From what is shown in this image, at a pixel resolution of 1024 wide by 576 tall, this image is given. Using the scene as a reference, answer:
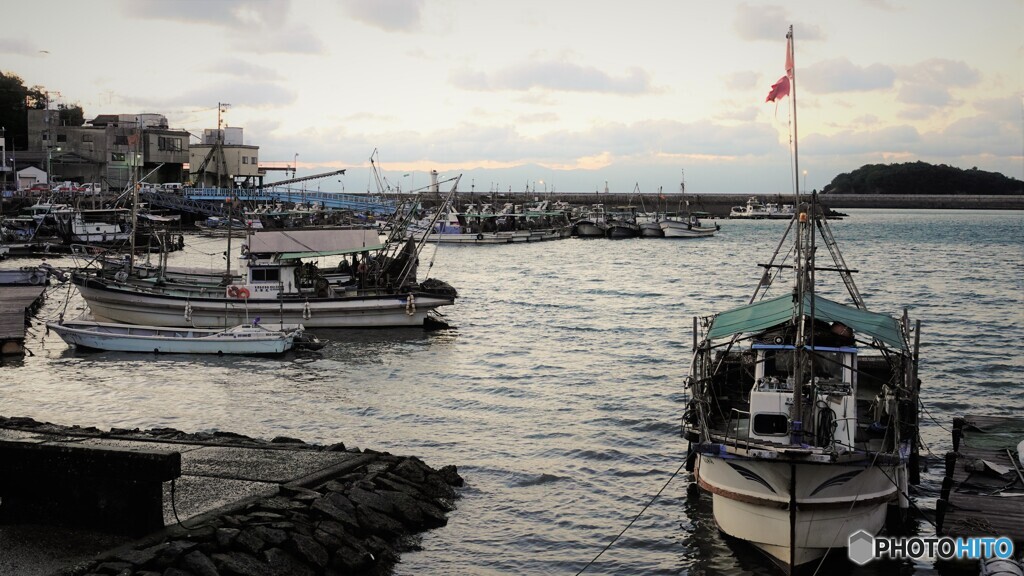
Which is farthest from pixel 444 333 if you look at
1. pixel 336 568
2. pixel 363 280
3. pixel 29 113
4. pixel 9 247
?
pixel 29 113

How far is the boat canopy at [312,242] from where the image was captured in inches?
1510

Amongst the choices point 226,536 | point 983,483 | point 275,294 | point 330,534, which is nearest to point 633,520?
point 983,483

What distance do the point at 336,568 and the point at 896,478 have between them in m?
9.36

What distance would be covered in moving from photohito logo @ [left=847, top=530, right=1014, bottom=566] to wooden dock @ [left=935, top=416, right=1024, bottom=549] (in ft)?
0.57

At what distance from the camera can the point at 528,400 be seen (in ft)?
90.5

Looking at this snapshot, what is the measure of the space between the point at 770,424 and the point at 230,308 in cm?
2677

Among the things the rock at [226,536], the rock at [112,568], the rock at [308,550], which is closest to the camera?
the rock at [112,568]

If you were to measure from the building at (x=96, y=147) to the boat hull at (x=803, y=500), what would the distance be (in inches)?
4546

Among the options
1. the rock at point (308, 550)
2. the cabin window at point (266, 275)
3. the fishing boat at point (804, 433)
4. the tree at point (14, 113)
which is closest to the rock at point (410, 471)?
the rock at point (308, 550)

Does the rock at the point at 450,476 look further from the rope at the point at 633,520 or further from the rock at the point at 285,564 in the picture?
the rock at the point at 285,564

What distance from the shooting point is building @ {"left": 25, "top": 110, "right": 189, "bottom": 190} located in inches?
4801

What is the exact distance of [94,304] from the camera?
39.4 m

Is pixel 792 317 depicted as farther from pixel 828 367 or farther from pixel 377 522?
pixel 377 522

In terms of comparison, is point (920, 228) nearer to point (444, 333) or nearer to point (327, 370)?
point (444, 333)
